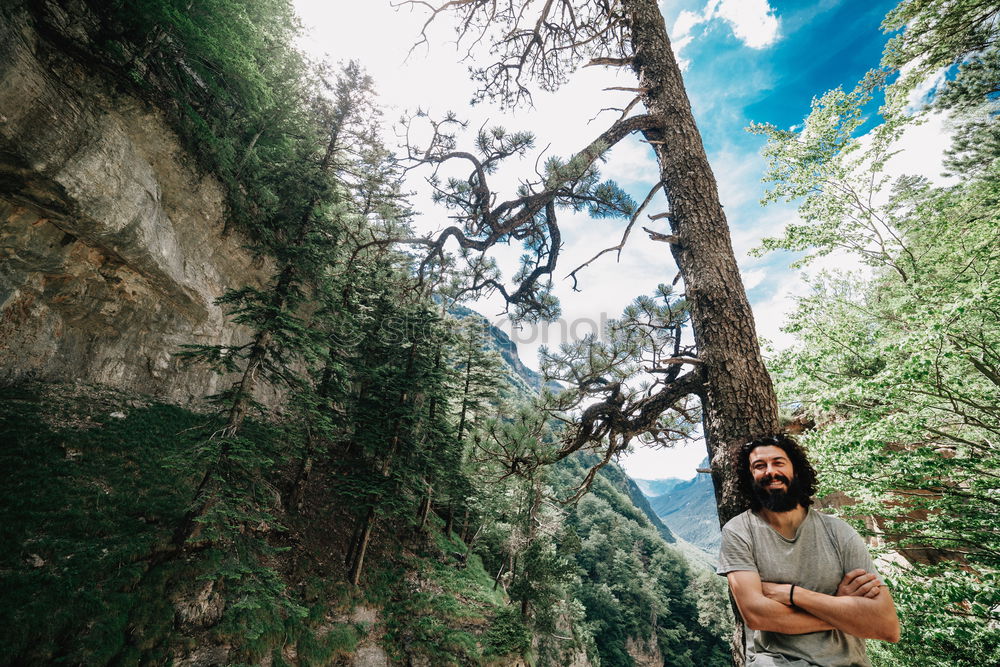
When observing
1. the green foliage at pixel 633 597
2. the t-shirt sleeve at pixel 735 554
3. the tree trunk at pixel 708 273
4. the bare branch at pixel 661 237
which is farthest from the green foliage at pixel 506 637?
the green foliage at pixel 633 597

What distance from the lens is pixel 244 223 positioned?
39.0 feet

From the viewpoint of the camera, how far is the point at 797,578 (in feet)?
5.32

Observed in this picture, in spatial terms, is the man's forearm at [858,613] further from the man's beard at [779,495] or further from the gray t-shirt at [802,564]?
the man's beard at [779,495]

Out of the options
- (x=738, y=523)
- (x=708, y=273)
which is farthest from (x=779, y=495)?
(x=708, y=273)

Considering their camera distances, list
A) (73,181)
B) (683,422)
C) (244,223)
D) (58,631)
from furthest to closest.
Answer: (244,223)
(73,181)
(58,631)
(683,422)

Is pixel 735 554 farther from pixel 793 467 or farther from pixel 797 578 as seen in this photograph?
pixel 793 467

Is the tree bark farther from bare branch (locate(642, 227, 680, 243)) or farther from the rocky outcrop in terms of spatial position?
the rocky outcrop

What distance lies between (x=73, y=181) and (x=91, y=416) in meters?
5.10

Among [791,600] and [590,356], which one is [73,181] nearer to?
[590,356]

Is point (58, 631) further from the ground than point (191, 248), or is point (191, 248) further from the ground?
point (191, 248)

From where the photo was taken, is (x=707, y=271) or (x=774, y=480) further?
(x=707, y=271)

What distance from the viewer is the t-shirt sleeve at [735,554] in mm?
1702

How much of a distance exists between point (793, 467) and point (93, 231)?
12.6 meters

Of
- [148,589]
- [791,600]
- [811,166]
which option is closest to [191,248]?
[148,589]
